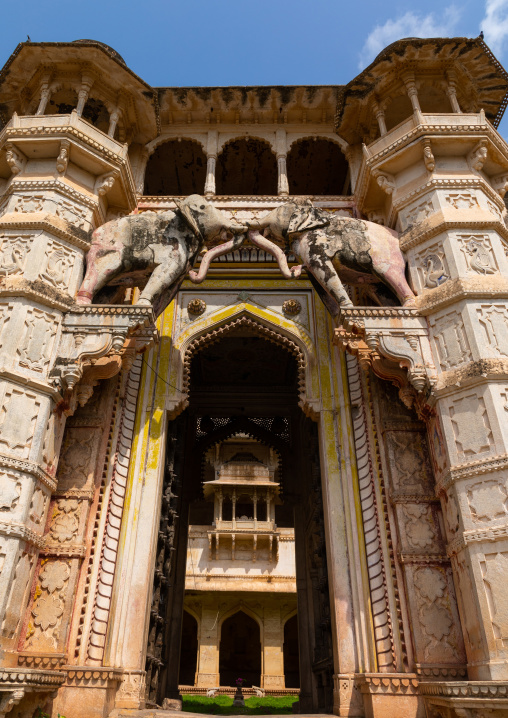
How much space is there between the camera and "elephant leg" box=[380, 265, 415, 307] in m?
7.42

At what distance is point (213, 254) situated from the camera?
8086 millimetres

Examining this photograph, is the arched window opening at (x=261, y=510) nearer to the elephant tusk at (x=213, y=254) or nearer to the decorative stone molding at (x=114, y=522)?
the decorative stone molding at (x=114, y=522)

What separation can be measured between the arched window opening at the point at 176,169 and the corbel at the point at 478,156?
5475 mm

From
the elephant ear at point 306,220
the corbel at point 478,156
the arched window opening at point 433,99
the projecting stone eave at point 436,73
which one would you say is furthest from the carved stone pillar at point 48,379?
the arched window opening at point 433,99

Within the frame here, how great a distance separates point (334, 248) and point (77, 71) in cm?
546

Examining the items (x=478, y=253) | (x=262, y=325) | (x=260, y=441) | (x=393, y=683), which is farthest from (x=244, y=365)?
(x=393, y=683)

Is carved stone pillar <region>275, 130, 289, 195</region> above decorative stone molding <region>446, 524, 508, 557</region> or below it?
above

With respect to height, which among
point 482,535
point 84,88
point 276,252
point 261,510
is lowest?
point 482,535

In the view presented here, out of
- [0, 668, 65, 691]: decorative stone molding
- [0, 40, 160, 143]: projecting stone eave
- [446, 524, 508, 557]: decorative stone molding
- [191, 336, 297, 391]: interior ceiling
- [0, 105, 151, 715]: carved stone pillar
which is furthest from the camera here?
[191, 336, 297, 391]: interior ceiling

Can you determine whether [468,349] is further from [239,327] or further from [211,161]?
[211,161]

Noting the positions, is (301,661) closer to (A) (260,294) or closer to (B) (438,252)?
(A) (260,294)

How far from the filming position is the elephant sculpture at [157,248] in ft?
25.1

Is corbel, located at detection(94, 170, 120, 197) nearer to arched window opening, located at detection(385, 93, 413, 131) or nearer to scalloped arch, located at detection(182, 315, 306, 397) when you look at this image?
scalloped arch, located at detection(182, 315, 306, 397)

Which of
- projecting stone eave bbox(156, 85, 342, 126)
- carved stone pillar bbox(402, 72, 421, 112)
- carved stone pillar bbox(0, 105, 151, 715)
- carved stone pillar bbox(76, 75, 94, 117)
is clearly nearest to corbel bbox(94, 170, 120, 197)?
carved stone pillar bbox(0, 105, 151, 715)
